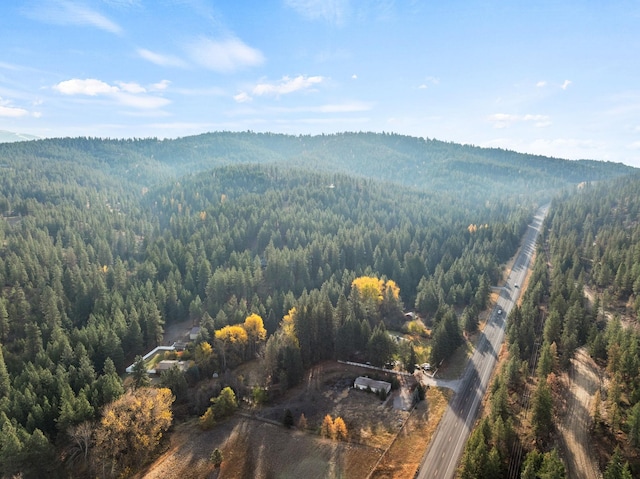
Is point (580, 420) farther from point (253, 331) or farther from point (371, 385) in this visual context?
point (253, 331)

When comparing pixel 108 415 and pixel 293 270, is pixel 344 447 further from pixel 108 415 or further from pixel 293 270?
pixel 293 270

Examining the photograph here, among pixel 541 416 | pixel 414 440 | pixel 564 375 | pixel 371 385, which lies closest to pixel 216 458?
pixel 414 440

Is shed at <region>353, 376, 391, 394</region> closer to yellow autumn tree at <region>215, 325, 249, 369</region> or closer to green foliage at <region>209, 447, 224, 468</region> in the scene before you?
yellow autumn tree at <region>215, 325, 249, 369</region>

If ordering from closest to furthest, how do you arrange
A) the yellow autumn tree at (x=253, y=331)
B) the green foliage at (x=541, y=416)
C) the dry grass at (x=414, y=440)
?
the dry grass at (x=414, y=440), the green foliage at (x=541, y=416), the yellow autumn tree at (x=253, y=331)

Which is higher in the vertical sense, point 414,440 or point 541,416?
point 541,416

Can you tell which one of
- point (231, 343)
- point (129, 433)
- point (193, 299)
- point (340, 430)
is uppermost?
point (340, 430)

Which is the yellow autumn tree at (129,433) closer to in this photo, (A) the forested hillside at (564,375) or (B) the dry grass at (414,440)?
(B) the dry grass at (414,440)

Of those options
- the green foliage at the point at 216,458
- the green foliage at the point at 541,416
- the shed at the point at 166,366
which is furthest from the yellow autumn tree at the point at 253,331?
the green foliage at the point at 541,416
